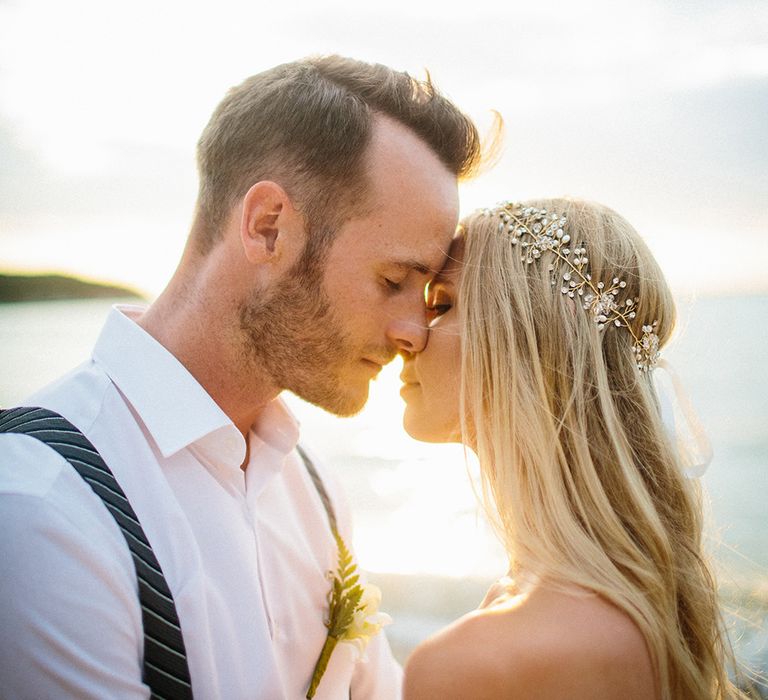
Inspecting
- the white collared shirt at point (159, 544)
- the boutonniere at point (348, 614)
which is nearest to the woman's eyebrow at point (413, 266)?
the white collared shirt at point (159, 544)

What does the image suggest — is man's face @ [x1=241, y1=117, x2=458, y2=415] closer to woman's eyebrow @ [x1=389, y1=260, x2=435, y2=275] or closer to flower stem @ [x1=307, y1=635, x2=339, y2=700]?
woman's eyebrow @ [x1=389, y1=260, x2=435, y2=275]

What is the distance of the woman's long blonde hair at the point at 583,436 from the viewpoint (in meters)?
2.38

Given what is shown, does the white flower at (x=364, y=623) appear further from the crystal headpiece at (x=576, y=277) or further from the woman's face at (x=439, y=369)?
the crystal headpiece at (x=576, y=277)

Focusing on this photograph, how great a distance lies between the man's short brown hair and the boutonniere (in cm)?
133

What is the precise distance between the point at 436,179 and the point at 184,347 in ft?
3.79

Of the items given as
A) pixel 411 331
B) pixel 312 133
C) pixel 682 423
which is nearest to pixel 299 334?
pixel 411 331

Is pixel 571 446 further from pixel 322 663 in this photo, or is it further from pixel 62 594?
pixel 62 594

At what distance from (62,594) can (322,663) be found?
1000 millimetres

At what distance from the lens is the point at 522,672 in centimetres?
205

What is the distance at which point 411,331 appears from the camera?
278 centimetres

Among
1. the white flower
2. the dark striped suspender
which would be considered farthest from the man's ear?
the white flower

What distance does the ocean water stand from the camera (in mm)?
8969

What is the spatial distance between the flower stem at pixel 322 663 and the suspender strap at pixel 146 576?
0.58 metres

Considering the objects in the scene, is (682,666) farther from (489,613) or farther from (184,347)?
(184,347)
